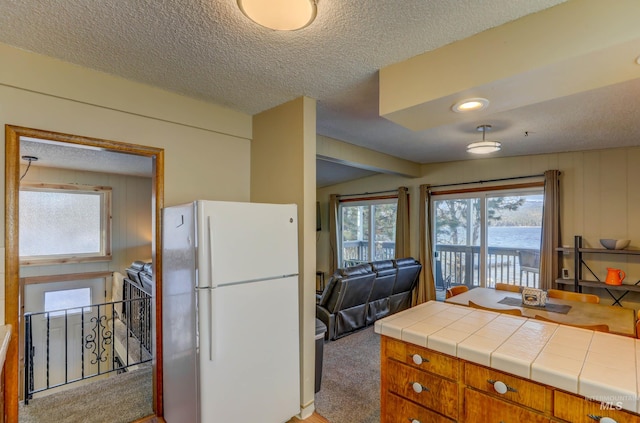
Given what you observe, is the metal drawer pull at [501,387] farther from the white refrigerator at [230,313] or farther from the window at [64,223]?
the window at [64,223]

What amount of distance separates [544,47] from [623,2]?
0.28 meters

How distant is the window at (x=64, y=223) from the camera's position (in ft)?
14.1

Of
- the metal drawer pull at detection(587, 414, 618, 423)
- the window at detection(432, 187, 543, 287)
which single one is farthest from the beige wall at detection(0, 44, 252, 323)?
the window at detection(432, 187, 543, 287)

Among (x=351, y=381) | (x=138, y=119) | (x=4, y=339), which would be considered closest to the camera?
(x=4, y=339)

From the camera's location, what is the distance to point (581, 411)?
3.54 feet

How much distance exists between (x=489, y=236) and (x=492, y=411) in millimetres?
4269

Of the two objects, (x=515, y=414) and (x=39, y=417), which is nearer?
(x=515, y=414)

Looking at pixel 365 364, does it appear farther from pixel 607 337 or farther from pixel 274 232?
pixel 607 337

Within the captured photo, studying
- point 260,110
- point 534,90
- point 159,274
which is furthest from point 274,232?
point 534,90

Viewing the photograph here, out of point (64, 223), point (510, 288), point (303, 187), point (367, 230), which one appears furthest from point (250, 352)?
point (367, 230)

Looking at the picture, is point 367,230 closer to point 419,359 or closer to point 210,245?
point 210,245

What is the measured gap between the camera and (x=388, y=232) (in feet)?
21.0

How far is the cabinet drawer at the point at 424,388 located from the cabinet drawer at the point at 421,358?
0.03 meters

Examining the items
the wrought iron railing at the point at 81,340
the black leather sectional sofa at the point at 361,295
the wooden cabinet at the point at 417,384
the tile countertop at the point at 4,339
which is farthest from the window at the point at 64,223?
the wooden cabinet at the point at 417,384
